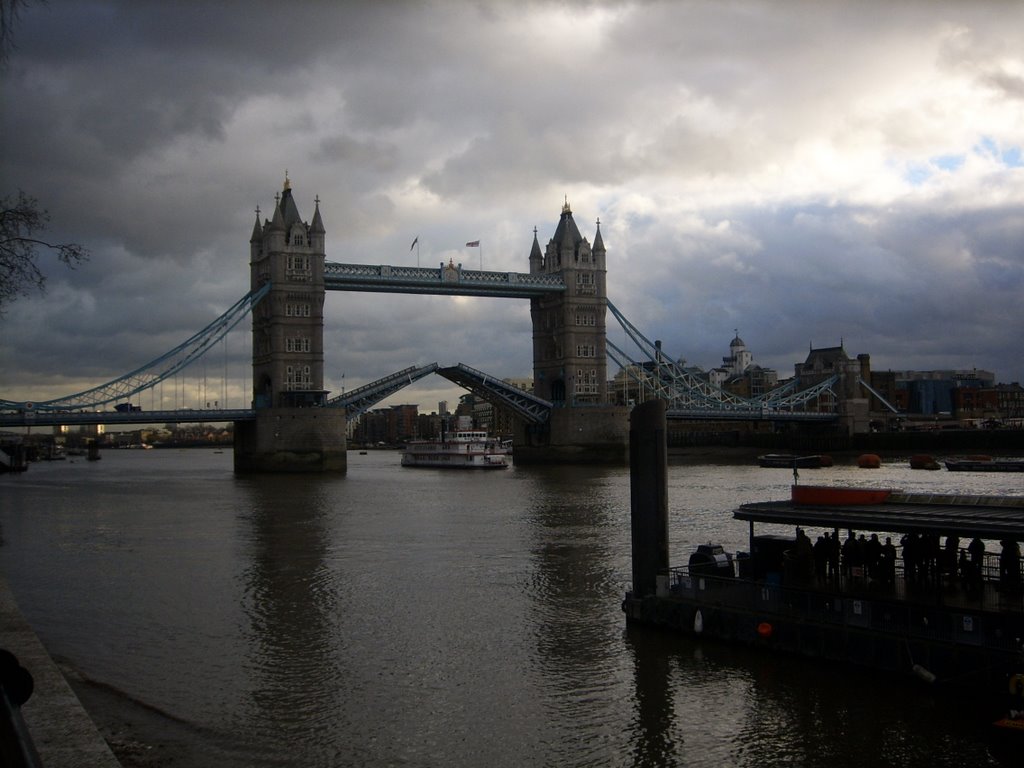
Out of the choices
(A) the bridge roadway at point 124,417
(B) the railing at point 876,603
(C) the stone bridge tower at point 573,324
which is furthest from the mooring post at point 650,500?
(C) the stone bridge tower at point 573,324

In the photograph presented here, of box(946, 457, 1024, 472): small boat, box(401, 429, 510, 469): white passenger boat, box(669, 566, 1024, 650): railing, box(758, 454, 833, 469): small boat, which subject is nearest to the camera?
box(669, 566, 1024, 650): railing

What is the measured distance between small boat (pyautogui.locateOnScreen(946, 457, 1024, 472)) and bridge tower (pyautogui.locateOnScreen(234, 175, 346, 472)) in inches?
1682

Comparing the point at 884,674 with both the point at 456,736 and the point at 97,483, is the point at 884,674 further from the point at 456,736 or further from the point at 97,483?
the point at 97,483

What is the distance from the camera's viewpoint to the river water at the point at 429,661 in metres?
12.5

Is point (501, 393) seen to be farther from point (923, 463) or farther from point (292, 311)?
point (923, 463)

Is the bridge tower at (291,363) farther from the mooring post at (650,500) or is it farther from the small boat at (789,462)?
the mooring post at (650,500)

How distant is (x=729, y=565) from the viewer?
17.8m

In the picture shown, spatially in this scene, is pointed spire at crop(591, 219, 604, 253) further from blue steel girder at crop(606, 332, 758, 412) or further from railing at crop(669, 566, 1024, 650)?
railing at crop(669, 566, 1024, 650)

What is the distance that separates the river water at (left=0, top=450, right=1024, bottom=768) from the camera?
12539mm

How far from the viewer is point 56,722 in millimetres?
10531

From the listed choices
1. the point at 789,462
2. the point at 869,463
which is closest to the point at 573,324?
the point at 789,462

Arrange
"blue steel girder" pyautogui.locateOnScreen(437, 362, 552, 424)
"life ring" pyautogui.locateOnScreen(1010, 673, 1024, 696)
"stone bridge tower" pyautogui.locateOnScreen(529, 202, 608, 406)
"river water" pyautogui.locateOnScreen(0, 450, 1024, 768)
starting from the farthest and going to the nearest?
"stone bridge tower" pyautogui.locateOnScreen(529, 202, 608, 406), "blue steel girder" pyautogui.locateOnScreen(437, 362, 552, 424), "river water" pyautogui.locateOnScreen(0, 450, 1024, 768), "life ring" pyautogui.locateOnScreen(1010, 673, 1024, 696)

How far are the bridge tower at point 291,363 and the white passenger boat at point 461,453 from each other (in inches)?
546

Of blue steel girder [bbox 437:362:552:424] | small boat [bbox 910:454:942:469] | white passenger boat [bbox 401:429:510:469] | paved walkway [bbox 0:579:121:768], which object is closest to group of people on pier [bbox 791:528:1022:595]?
paved walkway [bbox 0:579:121:768]
